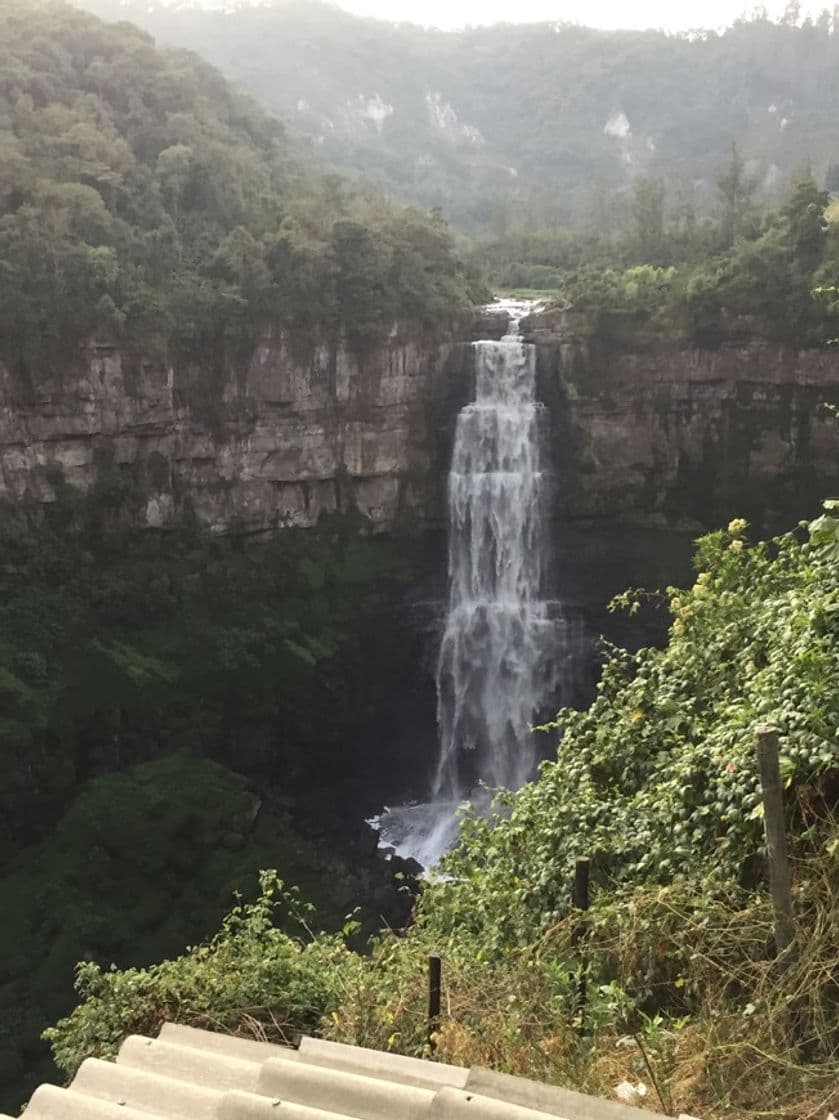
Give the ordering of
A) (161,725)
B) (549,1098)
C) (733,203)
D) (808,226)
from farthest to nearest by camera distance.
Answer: (733,203) → (808,226) → (161,725) → (549,1098)

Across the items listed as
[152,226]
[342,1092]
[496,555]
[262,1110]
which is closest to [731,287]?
[496,555]

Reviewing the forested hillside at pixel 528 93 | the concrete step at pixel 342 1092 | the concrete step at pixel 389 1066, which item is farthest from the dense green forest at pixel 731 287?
the forested hillside at pixel 528 93

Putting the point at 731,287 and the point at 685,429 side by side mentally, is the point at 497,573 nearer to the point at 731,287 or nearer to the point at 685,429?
the point at 685,429

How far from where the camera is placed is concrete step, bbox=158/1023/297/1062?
3752 mm

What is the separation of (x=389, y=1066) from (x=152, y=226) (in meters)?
22.6

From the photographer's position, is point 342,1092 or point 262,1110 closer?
point 262,1110

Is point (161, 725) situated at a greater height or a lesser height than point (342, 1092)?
lesser

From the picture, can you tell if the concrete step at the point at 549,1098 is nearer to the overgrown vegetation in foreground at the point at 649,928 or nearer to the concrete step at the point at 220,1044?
the overgrown vegetation in foreground at the point at 649,928

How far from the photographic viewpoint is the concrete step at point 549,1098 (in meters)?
2.72

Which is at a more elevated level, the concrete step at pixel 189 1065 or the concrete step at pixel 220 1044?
the concrete step at pixel 189 1065

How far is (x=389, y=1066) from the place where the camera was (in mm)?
3209

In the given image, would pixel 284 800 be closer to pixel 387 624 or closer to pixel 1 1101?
pixel 387 624

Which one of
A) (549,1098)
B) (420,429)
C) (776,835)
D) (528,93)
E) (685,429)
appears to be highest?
(528,93)

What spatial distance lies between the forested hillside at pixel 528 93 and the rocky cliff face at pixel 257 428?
39095mm
